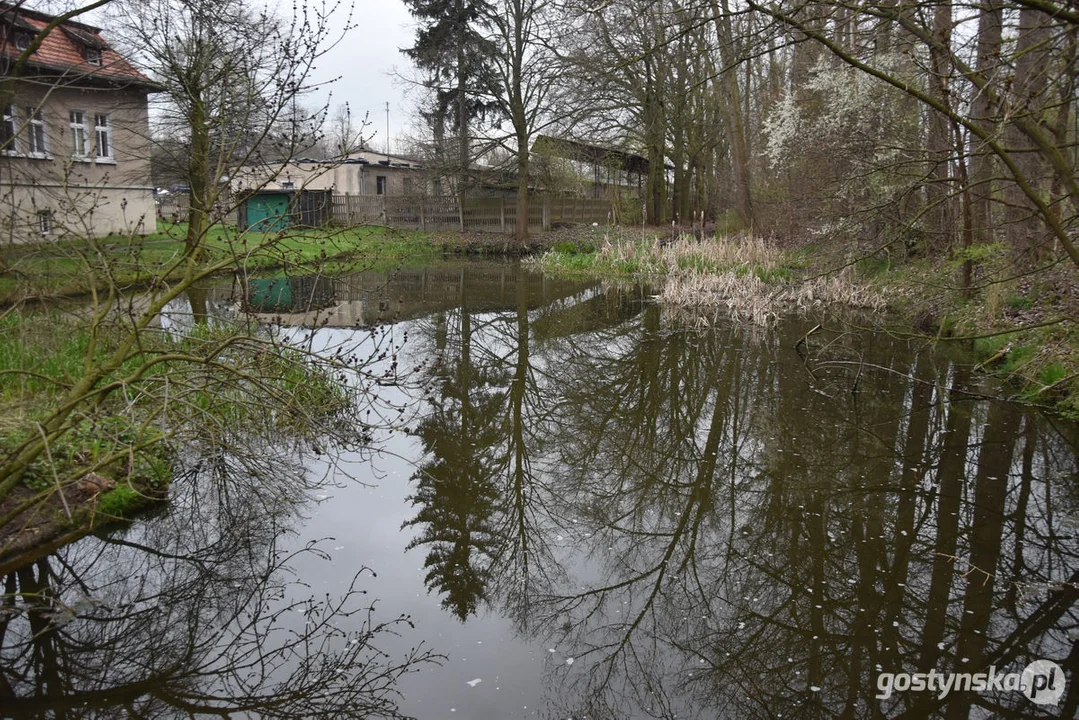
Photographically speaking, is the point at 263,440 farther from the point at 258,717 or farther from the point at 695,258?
the point at 695,258

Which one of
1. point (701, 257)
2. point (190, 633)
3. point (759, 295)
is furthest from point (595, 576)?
point (701, 257)

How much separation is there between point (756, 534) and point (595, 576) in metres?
1.28

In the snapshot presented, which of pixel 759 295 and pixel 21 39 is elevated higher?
pixel 21 39

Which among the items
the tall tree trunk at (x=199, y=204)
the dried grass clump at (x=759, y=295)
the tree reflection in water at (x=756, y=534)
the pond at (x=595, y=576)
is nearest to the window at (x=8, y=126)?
the tall tree trunk at (x=199, y=204)

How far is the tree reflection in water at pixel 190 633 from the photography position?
12.2ft

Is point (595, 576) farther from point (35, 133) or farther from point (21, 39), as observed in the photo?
point (21, 39)

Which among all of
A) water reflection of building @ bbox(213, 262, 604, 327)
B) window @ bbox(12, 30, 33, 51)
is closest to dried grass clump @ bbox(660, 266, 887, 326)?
water reflection of building @ bbox(213, 262, 604, 327)

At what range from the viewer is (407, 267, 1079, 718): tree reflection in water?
3.99 metres

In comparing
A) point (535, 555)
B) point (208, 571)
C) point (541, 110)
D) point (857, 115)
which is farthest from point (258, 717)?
point (541, 110)

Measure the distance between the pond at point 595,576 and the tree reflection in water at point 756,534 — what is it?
2 cm

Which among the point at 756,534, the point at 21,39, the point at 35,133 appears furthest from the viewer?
the point at 21,39

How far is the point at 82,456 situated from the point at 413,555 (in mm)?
2375

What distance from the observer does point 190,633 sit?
430cm

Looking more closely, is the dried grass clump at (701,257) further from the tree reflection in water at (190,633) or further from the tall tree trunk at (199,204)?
the tree reflection in water at (190,633)
